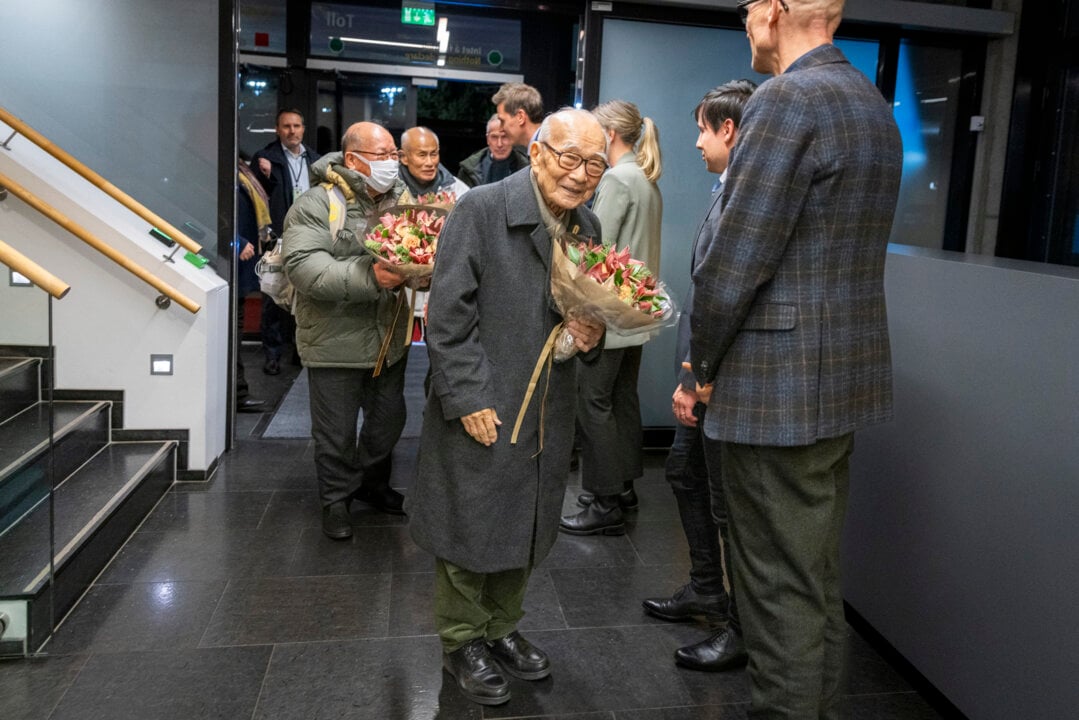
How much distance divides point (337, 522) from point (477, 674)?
1.44 metres

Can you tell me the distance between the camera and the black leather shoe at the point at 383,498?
429 centimetres

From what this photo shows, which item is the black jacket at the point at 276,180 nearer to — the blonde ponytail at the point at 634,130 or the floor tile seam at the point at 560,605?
Result: the blonde ponytail at the point at 634,130

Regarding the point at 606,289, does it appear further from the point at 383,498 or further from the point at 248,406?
the point at 248,406

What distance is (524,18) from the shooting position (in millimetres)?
8688

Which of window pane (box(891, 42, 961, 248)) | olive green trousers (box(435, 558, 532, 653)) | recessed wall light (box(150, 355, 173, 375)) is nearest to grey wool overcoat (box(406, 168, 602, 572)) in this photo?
olive green trousers (box(435, 558, 532, 653))

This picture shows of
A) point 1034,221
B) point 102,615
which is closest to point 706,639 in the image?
point 102,615

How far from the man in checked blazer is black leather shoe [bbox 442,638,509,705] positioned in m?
0.77

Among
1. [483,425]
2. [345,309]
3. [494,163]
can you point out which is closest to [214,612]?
[345,309]

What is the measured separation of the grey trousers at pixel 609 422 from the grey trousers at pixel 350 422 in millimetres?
799

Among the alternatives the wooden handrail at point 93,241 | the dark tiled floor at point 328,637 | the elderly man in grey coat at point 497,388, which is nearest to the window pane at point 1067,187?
the dark tiled floor at point 328,637

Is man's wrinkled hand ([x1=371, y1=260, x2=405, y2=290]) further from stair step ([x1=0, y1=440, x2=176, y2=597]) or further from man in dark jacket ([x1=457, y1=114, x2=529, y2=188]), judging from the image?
man in dark jacket ([x1=457, y1=114, x2=529, y2=188])

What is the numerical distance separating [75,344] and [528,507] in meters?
2.79

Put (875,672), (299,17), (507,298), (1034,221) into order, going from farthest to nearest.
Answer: (299,17) → (1034,221) → (875,672) → (507,298)

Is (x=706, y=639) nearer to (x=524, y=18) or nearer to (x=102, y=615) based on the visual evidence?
(x=102, y=615)
